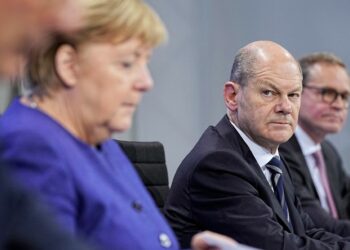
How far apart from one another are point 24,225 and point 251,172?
1664mm

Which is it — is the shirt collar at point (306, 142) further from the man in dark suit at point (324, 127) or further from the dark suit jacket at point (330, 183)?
the dark suit jacket at point (330, 183)

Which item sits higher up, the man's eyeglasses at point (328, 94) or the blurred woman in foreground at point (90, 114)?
the blurred woman in foreground at point (90, 114)

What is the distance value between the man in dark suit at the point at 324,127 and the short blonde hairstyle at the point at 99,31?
2.33 meters

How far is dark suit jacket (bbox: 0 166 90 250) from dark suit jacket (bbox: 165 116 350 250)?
5.03 feet

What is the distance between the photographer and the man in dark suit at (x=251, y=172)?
2342 mm

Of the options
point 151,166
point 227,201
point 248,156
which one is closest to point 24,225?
point 227,201

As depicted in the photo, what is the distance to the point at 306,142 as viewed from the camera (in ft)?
13.4

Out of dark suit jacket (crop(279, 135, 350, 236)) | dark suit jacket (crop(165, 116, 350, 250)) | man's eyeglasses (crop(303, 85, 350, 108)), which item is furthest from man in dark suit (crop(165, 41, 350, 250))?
man's eyeglasses (crop(303, 85, 350, 108))

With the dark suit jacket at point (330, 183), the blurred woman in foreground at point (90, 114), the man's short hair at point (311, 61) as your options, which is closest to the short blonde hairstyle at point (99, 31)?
the blurred woman in foreground at point (90, 114)

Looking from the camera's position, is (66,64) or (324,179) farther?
(324,179)

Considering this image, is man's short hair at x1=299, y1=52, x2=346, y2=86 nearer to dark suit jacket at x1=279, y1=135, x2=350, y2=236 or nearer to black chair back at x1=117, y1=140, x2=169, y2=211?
dark suit jacket at x1=279, y1=135, x2=350, y2=236

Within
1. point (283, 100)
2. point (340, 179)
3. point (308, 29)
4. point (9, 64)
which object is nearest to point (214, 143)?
point (283, 100)

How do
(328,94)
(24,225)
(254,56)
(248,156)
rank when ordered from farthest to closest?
(328,94)
(254,56)
(248,156)
(24,225)

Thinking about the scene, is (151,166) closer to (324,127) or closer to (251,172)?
(251,172)
